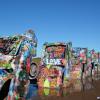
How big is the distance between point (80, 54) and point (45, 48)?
6406 millimetres

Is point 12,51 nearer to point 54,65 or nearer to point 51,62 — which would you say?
point 54,65

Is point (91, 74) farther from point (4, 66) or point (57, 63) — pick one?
point (4, 66)

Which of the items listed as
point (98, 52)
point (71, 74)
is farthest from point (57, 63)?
point (98, 52)

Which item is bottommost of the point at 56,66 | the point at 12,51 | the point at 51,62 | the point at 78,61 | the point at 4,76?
the point at 4,76

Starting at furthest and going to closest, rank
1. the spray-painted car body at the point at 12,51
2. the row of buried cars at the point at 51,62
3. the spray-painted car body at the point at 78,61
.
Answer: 1. the spray-painted car body at the point at 78,61
2. the row of buried cars at the point at 51,62
3. the spray-painted car body at the point at 12,51

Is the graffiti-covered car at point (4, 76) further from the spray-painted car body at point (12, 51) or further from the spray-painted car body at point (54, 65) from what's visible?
the spray-painted car body at point (54, 65)

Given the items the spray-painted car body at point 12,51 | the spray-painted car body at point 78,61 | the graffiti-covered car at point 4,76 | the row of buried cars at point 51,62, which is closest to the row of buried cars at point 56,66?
the row of buried cars at point 51,62

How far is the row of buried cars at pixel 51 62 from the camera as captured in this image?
10031 mm

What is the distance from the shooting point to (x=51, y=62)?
22.2 meters

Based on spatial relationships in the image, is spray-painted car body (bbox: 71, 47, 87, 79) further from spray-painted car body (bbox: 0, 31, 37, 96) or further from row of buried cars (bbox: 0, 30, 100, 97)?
spray-painted car body (bbox: 0, 31, 37, 96)

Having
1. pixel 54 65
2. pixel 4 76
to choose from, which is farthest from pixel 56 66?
pixel 4 76

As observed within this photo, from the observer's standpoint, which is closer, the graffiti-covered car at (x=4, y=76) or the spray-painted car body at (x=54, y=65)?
the graffiti-covered car at (x=4, y=76)

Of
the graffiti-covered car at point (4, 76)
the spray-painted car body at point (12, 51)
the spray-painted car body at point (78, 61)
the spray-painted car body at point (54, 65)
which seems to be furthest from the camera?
the spray-painted car body at point (78, 61)

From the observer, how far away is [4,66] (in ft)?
32.1
